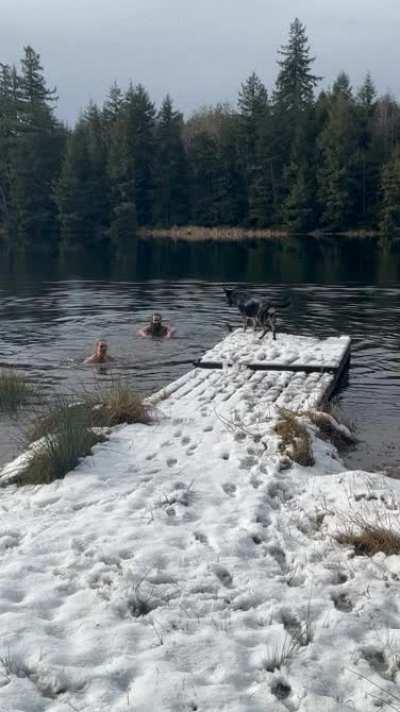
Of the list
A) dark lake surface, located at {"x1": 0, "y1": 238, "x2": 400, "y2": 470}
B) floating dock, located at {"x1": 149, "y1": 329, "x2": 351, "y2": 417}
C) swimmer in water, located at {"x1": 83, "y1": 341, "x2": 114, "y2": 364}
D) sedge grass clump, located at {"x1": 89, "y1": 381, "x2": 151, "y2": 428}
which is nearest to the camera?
sedge grass clump, located at {"x1": 89, "y1": 381, "x2": 151, "y2": 428}

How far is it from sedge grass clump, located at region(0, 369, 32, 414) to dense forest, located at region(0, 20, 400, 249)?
5010cm

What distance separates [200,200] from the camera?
65188 mm

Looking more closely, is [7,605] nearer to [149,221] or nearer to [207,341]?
[207,341]

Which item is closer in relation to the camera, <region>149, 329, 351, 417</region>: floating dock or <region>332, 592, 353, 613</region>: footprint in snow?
<region>332, 592, 353, 613</region>: footprint in snow

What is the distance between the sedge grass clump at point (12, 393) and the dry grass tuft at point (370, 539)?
19.7 feet

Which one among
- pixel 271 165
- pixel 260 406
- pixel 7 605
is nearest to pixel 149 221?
pixel 271 165

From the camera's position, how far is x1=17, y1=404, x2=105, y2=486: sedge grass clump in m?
6.31

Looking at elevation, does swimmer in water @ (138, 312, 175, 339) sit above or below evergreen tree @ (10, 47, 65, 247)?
below

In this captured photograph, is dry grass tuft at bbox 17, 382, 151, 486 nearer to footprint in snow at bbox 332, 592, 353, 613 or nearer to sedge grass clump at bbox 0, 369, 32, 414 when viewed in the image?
sedge grass clump at bbox 0, 369, 32, 414

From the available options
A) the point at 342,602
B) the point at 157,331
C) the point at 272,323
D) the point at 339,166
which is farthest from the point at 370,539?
the point at 339,166

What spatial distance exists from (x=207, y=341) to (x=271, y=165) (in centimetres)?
5084

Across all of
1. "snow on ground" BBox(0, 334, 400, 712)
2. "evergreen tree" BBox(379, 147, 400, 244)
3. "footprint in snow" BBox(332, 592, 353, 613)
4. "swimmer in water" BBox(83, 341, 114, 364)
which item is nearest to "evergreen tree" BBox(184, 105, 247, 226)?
"evergreen tree" BBox(379, 147, 400, 244)

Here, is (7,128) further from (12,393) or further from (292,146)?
(12,393)

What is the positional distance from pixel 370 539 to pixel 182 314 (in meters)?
15.5
